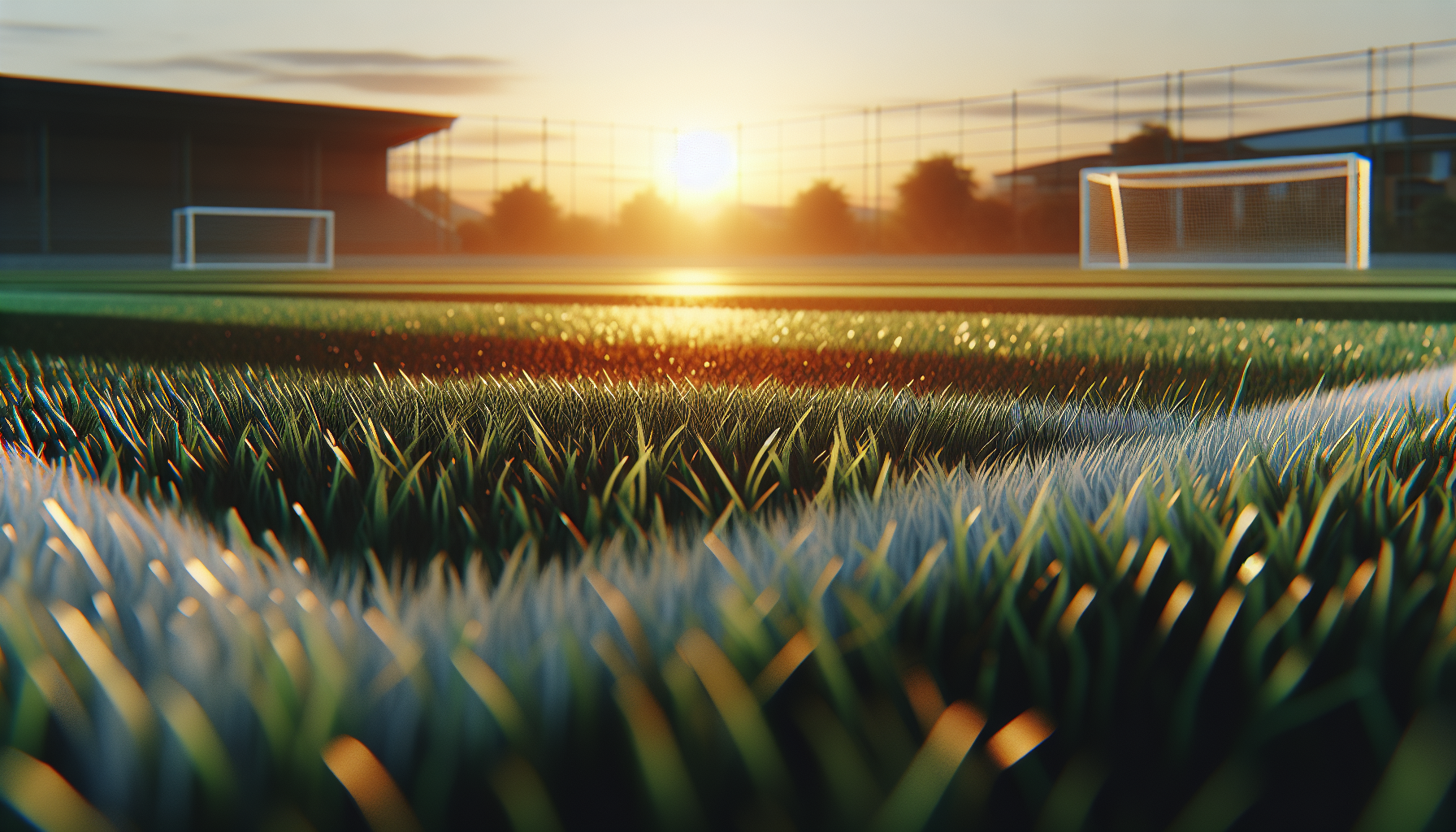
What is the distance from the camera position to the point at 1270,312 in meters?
7.58

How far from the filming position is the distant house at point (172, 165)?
106 feet

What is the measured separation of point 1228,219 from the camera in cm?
2988

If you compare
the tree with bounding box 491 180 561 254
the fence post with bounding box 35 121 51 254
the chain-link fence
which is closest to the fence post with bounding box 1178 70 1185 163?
the chain-link fence

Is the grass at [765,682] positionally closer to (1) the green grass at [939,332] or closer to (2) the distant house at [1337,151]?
(1) the green grass at [939,332]

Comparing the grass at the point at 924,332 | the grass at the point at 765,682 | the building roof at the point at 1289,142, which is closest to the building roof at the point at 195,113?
the building roof at the point at 1289,142

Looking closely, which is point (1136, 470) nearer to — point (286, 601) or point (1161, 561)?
point (1161, 561)

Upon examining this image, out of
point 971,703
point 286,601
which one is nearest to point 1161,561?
point 971,703

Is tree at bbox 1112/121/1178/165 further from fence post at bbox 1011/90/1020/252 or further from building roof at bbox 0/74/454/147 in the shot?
building roof at bbox 0/74/454/147

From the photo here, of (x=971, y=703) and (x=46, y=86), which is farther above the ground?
(x=46, y=86)

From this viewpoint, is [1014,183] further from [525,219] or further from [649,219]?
[525,219]

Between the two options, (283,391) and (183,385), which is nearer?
(283,391)

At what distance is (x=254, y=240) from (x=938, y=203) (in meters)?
24.1

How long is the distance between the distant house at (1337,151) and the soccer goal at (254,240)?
23.6 meters

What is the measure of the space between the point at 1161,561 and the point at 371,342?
3890 mm
